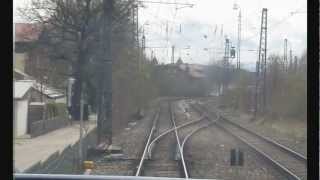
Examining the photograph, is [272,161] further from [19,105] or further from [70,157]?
[19,105]

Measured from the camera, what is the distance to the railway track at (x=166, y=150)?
828 centimetres

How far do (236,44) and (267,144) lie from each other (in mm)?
8375

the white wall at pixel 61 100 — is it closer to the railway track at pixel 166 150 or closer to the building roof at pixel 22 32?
the railway track at pixel 166 150

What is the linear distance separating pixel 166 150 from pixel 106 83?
3829mm

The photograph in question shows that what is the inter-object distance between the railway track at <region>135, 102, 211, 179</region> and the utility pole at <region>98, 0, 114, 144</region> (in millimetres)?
833

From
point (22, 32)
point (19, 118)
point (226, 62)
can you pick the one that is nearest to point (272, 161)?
point (226, 62)

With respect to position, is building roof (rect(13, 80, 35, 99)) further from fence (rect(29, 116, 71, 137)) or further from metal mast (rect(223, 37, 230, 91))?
fence (rect(29, 116, 71, 137))

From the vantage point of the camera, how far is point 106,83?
20.9ft

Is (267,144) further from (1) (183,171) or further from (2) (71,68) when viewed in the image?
(2) (71,68)

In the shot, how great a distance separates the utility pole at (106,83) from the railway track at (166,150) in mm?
833

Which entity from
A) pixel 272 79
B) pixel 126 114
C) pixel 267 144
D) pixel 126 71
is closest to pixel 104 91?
pixel 126 71

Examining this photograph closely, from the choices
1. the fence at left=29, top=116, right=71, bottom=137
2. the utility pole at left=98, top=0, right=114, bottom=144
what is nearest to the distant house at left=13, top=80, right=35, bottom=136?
the utility pole at left=98, top=0, right=114, bottom=144

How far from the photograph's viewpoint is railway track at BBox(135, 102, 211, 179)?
828 centimetres

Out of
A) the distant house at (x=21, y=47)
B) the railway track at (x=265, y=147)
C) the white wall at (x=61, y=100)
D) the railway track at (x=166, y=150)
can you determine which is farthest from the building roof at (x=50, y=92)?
the distant house at (x=21, y=47)
